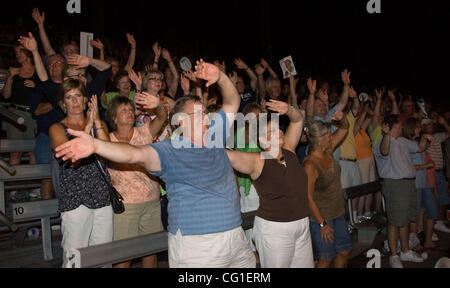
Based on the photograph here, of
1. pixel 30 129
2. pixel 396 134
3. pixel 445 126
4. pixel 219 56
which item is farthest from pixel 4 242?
pixel 219 56

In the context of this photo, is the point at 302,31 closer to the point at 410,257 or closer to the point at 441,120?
the point at 441,120

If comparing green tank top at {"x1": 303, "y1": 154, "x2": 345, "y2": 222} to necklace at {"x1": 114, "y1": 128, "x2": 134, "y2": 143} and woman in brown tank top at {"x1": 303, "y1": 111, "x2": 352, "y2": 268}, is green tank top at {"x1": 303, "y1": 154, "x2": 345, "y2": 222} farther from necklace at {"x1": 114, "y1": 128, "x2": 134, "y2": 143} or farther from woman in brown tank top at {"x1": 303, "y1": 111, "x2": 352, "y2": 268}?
necklace at {"x1": 114, "y1": 128, "x2": 134, "y2": 143}

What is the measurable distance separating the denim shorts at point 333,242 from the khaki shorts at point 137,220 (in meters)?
1.45

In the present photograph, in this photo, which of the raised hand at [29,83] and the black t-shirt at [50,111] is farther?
the raised hand at [29,83]

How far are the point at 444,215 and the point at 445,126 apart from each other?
5.45 feet

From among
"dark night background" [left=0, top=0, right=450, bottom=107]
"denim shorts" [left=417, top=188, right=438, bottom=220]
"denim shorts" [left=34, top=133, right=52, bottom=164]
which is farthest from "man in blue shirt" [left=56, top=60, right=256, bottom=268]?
"dark night background" [left=0, top=0, right=450, bottom=107]

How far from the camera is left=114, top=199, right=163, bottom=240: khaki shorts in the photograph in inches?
137

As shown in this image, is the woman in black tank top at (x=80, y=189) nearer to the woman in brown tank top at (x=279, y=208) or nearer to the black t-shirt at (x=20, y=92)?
the woman in brown tank top at (x=279, y=208)

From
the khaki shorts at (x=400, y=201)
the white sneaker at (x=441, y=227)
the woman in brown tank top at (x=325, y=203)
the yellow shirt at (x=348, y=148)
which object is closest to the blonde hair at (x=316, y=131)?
the woman in brown tank top at (x=325, y=203)

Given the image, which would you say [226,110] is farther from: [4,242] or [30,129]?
[30,129]

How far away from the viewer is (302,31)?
1505 centimetres

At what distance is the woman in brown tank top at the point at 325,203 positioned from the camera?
12.9 ft

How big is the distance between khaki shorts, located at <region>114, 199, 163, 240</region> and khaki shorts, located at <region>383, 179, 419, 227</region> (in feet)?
10.4

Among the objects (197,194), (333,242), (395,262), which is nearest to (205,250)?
(197,194)
